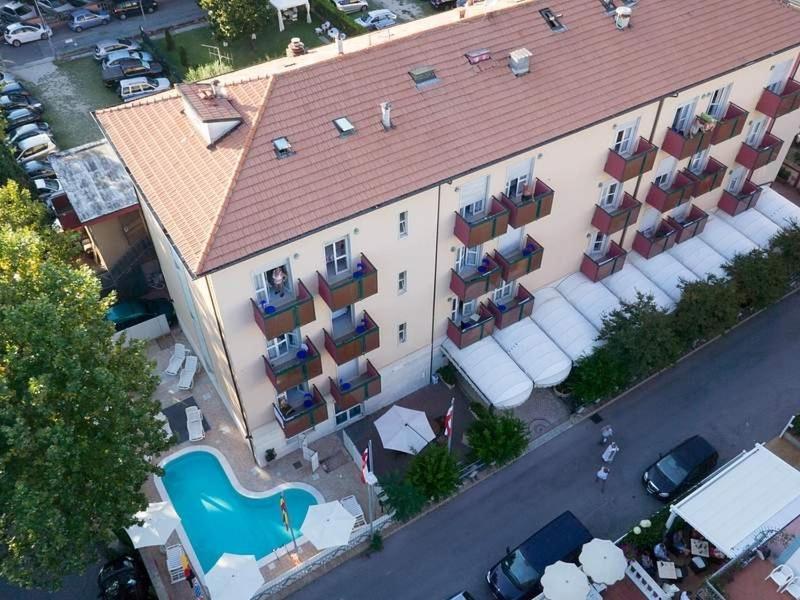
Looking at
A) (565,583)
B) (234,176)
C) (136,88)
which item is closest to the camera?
(234,176)

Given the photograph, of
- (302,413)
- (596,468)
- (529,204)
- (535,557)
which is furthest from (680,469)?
(302,413)

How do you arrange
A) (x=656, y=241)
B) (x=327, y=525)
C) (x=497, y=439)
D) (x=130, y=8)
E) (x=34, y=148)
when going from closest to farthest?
(x=327, y=525) < (x=497, y=439) < (x=656, y=241) < (x=34, y=148) < (x=130, y=8)

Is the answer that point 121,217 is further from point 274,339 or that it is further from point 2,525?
point 2,525

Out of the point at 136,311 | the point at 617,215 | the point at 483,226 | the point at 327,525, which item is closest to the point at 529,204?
the point at 483,226

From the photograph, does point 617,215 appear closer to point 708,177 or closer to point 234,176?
point 708,177

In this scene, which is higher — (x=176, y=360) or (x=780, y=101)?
(x=176, y=360)

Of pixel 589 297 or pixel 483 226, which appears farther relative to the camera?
pixel 589 297

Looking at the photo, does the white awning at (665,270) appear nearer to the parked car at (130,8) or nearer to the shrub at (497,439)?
the shrub at (497,439)

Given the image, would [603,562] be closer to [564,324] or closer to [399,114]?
[564,324]

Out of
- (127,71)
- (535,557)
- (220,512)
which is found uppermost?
(127,71)
